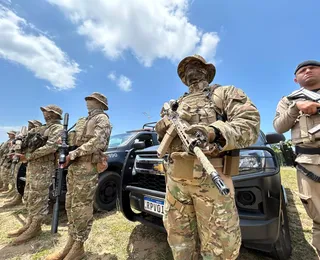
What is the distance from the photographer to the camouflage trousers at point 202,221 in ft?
4.93

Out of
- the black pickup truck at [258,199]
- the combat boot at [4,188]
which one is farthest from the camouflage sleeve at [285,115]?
the combat boot at [4,188]

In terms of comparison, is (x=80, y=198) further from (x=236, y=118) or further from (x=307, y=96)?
(x=307, y=96)

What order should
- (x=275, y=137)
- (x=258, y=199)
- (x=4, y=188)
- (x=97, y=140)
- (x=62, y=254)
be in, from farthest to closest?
(x=4, y=188) < (x=97, y=140) < (x=62, y=254) < (x=275, y=137) < (x=258, y=199)

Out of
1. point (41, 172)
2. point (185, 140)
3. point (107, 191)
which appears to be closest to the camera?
point (185, 140)

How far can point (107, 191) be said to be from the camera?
464 cm

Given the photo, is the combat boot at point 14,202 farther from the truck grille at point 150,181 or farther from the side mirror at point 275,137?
the side mirror at point 275,137

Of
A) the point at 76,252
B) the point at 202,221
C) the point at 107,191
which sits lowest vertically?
the point at 76,252

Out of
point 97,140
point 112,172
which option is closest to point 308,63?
point 97,140

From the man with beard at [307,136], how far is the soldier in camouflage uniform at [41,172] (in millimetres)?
3530

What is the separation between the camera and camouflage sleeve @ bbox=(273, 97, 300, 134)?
209 centimetres

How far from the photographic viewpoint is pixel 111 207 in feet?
15.2

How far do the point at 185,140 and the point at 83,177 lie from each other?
1.81 meters

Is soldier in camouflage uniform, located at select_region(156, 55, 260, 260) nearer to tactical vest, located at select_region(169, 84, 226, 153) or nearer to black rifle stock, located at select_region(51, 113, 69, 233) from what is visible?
tactical vest, located at select_region(169, 84, 226, 153)

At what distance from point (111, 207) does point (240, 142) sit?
397cm
